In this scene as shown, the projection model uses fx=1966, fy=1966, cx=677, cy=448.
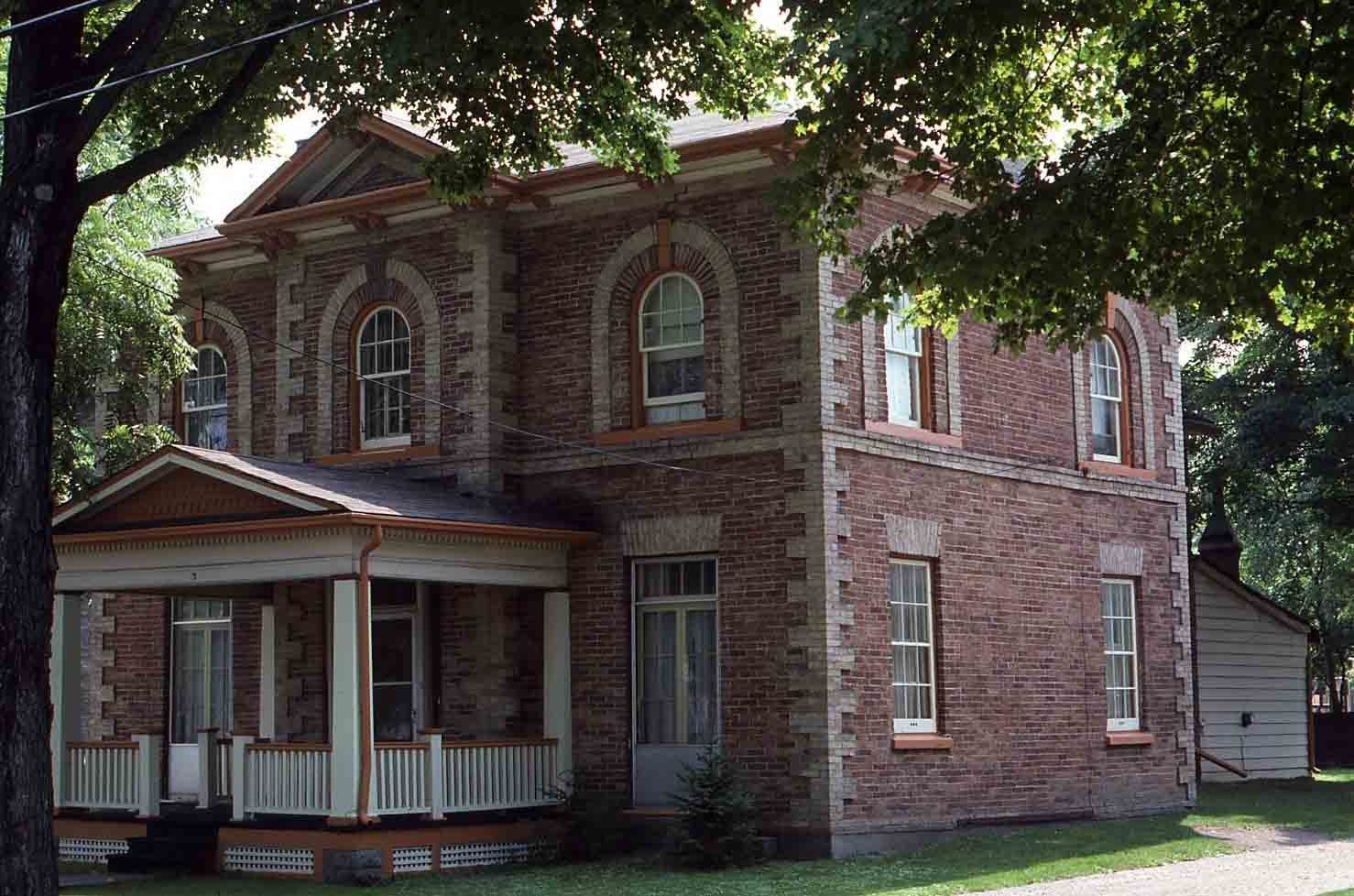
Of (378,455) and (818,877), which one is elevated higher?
(378,455)

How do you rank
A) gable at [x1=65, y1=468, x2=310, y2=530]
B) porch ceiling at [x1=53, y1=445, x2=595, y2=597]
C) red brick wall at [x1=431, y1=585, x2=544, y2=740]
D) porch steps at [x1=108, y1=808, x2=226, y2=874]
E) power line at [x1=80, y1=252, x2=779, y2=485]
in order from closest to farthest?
porch ceiling at [x1=53, y1=445, x2=595, y2=597]
gable at [x1=65, y1=468, x2=310, y2=530]
porch steps at [x1=108, y1=808, x2=226, y2=874]
power line at [x1=80, y1=252, x2=779, y2=485]
red brick wall at [x1=431, y1=585, x2=544, y2=740]

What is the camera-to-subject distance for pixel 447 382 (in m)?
23.5

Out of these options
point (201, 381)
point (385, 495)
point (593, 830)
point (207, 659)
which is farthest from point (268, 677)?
point (593, 830)

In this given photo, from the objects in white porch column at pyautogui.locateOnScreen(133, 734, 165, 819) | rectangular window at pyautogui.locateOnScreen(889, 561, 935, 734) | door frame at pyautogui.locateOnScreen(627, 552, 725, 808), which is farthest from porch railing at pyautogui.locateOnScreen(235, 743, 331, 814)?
rectangular window at pyautogui.locateOnScreen(889, 561, 935, 734)

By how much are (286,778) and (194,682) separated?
5.64m

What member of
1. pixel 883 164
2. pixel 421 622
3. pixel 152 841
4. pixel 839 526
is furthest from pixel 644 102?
pixel 152 841

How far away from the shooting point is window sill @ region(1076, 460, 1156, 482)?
25.2 m

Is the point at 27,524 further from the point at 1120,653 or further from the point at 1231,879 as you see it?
the point at 1120,653

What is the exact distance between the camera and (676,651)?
72.5 ft

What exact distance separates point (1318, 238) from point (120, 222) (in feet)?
47.8

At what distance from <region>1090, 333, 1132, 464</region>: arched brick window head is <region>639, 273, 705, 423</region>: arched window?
6145 millimetres

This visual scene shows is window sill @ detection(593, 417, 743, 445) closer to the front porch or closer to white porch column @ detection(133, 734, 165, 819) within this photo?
the front porch

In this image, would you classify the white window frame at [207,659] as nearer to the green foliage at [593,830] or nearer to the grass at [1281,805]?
the green foliage at [593,830]

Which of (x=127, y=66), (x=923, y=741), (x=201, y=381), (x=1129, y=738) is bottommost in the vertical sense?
(x=1129, y=738)
